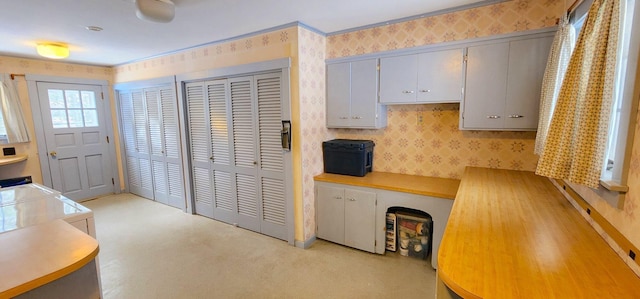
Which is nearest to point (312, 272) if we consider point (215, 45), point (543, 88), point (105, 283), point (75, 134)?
point (105, 283)

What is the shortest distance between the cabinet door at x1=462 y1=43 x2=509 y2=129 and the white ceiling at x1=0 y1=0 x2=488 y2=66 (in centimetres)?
47

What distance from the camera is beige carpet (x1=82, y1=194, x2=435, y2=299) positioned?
2.32 meters

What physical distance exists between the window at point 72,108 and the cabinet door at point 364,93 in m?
4.65

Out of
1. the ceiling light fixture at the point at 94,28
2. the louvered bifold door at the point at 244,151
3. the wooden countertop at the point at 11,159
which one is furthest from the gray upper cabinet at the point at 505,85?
the wooden countertop at the point at 11,159

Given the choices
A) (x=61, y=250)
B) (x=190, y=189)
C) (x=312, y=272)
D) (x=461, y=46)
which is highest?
(x=461, y=46)

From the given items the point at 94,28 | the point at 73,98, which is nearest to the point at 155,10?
the point at 94,28

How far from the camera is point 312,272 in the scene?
2.58 metres

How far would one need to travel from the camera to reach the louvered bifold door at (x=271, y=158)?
9.97 feet

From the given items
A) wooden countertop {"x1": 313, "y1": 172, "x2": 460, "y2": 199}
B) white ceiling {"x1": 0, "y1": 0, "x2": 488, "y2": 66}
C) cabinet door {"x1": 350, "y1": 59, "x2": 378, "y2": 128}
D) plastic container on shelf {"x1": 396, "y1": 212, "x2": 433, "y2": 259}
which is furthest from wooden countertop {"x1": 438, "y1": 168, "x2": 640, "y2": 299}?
white ceiling {"x1": 0, "y1": 0, "x2": 488, "y2": 66}

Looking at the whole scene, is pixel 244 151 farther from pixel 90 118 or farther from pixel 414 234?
pixel 90 118

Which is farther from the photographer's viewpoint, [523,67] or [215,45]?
[215,45]

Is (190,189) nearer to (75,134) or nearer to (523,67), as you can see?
(75,134)

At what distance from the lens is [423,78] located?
8.45 feet

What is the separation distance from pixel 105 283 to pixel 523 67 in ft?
13.0
